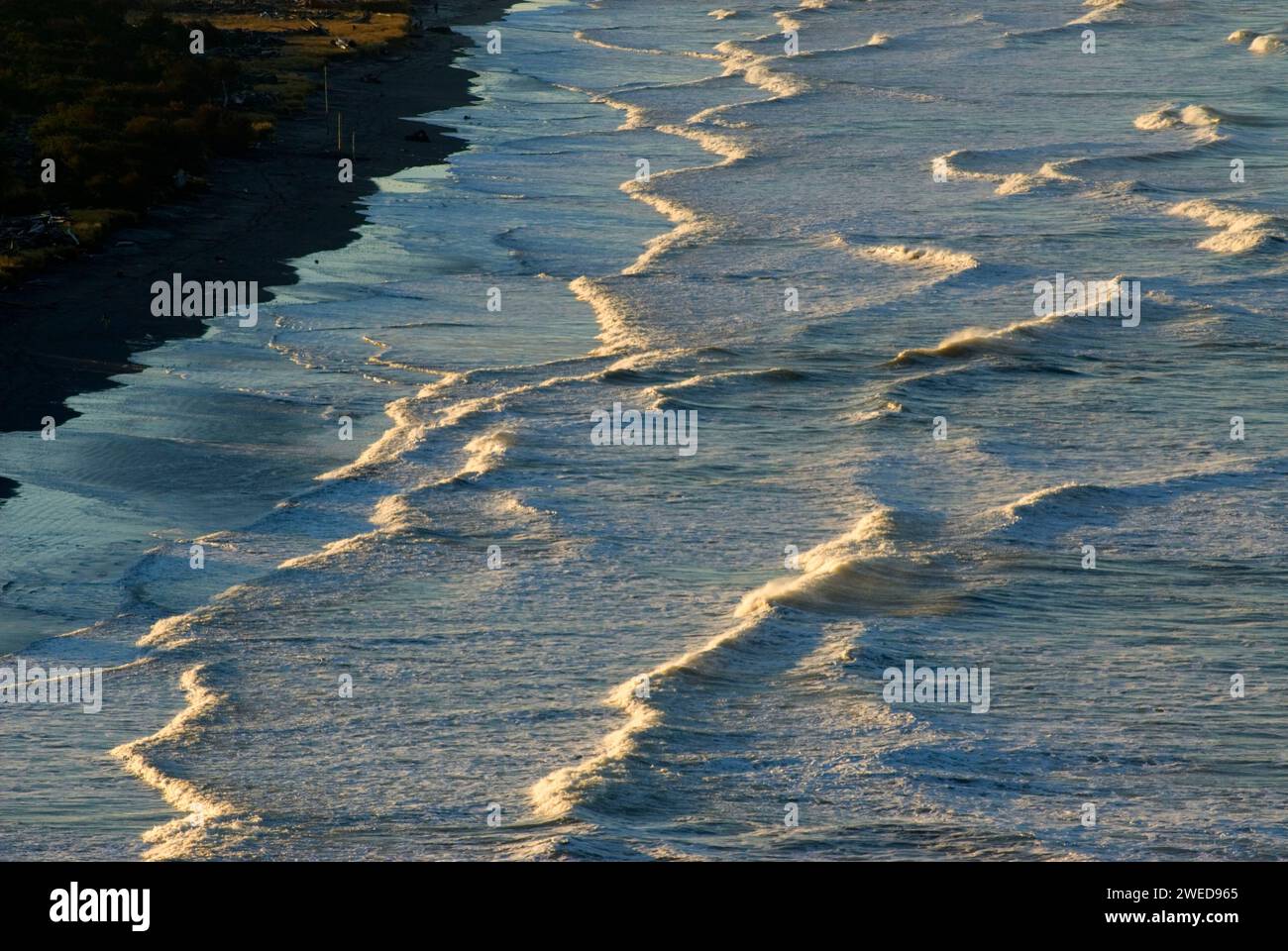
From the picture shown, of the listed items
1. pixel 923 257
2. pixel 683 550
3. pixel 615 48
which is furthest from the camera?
pixel 615 48

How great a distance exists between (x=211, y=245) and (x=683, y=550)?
664 inches

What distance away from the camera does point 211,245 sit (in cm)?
3272

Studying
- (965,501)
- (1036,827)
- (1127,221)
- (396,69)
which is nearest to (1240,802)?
(1036,827)

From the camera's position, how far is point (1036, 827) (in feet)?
42.2

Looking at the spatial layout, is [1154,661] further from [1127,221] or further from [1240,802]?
[1127,221]

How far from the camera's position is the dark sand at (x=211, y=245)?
24.8m

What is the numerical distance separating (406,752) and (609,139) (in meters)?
36.1

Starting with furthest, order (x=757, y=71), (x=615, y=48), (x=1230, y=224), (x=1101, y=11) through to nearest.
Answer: (x=1101, y=11), (x=615, y=48), (x=757, y=71), (x=1230, y=224)

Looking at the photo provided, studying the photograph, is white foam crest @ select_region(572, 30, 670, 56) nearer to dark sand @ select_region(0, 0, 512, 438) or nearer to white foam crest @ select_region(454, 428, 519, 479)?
dark sand @ select_region(0, 0, 512, 438)

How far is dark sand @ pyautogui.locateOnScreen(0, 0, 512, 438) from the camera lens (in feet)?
81.2

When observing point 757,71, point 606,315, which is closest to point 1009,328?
point 606,315

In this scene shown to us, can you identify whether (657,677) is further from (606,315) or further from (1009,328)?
(1009,328)

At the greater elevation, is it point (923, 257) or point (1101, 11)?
point (1101, 11)

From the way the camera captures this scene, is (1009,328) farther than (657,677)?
Yes
